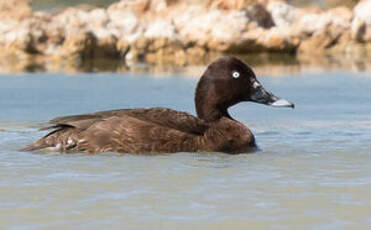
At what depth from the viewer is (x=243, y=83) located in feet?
26.6

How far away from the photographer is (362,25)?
2098 centimetres

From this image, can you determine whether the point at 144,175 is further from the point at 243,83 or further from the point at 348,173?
the point at 243,83

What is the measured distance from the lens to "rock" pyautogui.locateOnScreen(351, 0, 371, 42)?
20922 mm

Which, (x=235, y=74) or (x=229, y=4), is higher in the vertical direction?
(x=229, y=4)

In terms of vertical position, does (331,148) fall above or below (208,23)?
below

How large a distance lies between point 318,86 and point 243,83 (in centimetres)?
506

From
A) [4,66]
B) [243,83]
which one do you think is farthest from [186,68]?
[243,83]

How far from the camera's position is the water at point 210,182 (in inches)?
196

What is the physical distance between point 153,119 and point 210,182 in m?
1.65

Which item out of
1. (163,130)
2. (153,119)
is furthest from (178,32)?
(163,130)

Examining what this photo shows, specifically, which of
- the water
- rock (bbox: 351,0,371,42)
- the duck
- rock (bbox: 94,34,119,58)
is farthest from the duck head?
rock (bbox: 351,0,371,42)

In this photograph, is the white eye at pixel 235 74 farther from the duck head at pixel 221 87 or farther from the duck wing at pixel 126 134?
the duck wing at pixel 126 134

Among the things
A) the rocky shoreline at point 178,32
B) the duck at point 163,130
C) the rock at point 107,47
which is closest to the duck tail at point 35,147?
the duck at point 163,130

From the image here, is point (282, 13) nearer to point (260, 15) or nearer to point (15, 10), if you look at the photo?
point (260, 15)
